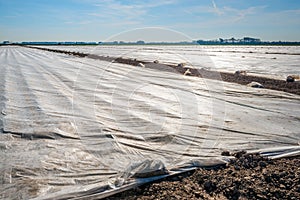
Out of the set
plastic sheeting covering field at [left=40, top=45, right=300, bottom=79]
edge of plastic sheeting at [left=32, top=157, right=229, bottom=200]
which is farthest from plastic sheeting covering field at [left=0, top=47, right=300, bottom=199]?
plastic sheeting covering field at [left=40, top=45, right=300, bottom=79]

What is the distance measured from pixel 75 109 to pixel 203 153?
223cm

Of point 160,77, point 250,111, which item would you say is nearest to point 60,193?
point 250,111

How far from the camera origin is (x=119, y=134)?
3119 mm

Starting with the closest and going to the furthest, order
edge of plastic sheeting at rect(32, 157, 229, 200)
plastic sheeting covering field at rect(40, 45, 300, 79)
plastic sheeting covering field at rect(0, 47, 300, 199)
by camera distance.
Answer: edge of plastic sheeting at rect(32, 157, 229, 200) < plastic sheeting covering field at rect(0, 47, 300, 199) < plastic sheeting covering field at rect(40, 45, 300, 79)

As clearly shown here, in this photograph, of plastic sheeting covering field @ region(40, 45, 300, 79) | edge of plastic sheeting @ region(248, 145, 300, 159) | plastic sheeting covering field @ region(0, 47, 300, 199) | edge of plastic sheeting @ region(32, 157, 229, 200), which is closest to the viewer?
edge of plastic sheeting @ region(32, 157, 229, 200)

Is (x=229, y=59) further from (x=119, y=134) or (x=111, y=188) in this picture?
(x=111, y=188)

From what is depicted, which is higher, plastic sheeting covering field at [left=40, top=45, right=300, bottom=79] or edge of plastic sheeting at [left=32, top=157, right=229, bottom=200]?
plastic sheeting covering field at [left=40, top=45, right=300, bottom=79]

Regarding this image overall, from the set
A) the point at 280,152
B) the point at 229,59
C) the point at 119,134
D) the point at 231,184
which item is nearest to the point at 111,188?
the point at 231,184

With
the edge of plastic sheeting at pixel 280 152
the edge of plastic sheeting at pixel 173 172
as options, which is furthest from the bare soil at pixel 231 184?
the edge of plastic sheeting at pixel 280 152

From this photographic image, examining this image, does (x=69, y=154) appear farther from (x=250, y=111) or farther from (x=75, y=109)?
(x=250, y=111)

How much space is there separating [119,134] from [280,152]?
176 centimetres

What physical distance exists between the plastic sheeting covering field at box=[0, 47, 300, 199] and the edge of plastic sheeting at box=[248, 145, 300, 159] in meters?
0.01

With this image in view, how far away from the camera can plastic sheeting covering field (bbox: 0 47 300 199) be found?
2.19 m

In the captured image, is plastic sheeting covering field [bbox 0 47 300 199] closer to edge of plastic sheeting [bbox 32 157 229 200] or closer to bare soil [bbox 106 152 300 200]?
edge of plastic sheeting [bbox 32 157 229 200]
